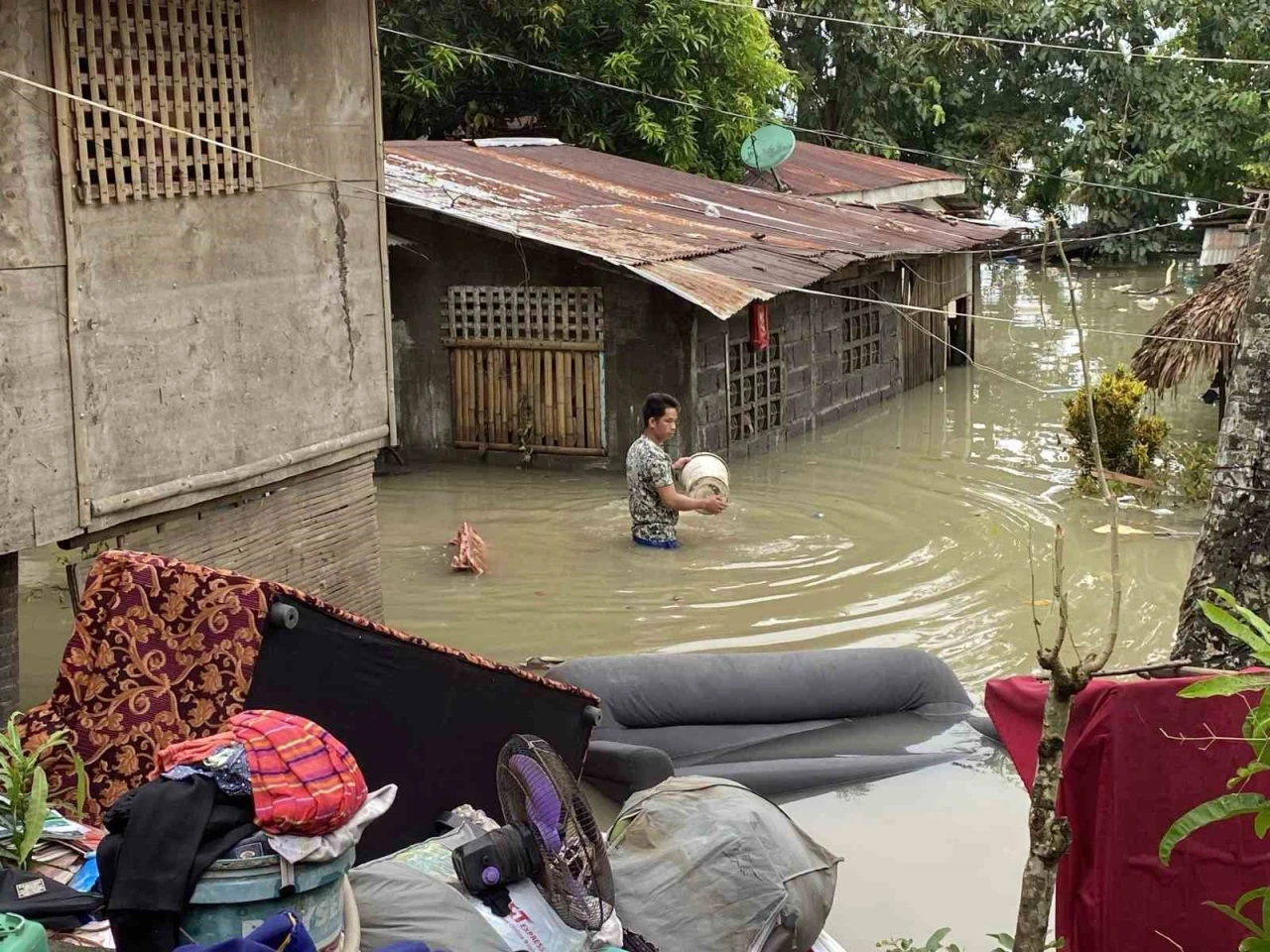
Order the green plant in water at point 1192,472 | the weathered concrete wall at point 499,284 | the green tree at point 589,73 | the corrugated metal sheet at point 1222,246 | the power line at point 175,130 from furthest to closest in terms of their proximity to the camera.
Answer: the green tree at point 589,73 → the corrugated metal sheet at point 1222,246 → the weathered concrete wall at point 499,284 → the green plant in water at point 1192,472 → the power line at point 175,130

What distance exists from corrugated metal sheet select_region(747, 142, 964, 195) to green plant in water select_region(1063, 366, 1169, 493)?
791 centimetres

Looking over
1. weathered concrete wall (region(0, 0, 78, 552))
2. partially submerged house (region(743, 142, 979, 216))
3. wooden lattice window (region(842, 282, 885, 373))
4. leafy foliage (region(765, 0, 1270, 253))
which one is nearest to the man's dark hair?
weathered concrete wall (region(0, 0, 78, 552))

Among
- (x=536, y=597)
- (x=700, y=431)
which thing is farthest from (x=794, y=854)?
(x=700, y=431)

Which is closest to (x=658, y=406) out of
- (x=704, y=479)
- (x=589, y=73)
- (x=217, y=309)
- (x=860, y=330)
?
(x=704, y=479)

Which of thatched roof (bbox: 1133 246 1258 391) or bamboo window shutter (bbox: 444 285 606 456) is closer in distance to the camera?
thatched roof (bbox: 1133 246 1258 391)

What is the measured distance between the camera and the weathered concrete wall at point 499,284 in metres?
14.3

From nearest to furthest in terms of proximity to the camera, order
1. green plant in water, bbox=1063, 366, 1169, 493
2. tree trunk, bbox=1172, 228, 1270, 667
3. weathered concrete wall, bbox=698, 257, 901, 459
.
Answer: tree trunk, bbox=1172, 228, 1270, 667
green plant in water, bbox=1063, 366, 1169, 493
weathered concrete wall, bbox=698, 257, 901, 459

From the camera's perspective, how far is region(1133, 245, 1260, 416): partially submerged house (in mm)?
14047

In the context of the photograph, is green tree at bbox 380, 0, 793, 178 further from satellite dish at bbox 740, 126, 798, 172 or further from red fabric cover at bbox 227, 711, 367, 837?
red fabric cover at bbox 227, 711, 367, 837

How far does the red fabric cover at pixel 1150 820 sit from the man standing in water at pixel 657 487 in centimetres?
656

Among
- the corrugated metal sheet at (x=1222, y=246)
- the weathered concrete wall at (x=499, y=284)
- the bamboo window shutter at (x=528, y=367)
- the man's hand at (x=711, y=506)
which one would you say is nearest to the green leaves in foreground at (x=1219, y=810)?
the man's hand at (x=711, y=506)

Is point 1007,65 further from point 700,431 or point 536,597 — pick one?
point 536,597

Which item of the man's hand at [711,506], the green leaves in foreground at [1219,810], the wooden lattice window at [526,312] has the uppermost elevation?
the wooden lattice window at [526,312]

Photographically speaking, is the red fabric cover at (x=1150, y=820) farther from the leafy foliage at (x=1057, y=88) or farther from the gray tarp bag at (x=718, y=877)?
the leafy foliage at (x=1057, y=88)
